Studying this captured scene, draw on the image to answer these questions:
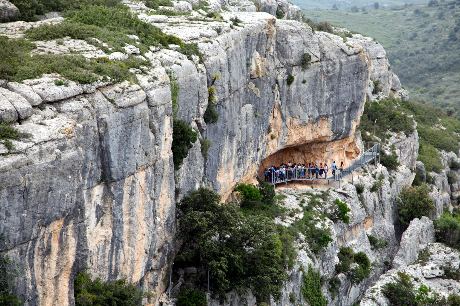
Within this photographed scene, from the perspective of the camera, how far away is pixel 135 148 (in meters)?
29.7

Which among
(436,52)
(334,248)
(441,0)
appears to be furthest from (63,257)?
(441,0)

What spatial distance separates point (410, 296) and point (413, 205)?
36.0 feet

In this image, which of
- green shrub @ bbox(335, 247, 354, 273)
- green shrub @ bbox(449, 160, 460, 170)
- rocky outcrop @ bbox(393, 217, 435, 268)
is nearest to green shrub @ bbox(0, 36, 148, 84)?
green shrub @ bbox(335, 247, 354, 273)

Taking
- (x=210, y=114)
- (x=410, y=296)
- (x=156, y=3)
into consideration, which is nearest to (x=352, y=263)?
(x=410, y=296)

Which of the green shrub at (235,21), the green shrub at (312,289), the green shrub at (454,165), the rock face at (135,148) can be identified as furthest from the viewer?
the green shrub at (454,165)

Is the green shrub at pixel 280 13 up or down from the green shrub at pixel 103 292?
down

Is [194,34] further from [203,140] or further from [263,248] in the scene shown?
[263,248]

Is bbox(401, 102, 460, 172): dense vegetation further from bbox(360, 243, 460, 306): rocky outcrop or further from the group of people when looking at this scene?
the group of people

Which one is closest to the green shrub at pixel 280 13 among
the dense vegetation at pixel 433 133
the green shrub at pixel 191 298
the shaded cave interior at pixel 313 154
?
the shaded cave interior at pixel 313 154

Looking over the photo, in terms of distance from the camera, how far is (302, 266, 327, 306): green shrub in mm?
43000

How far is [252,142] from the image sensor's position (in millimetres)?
46156

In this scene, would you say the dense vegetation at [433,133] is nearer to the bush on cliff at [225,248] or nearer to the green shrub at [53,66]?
the bush on cliff at [225,248]

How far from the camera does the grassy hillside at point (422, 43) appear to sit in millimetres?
121875

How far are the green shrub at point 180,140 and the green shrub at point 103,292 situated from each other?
6742mm
